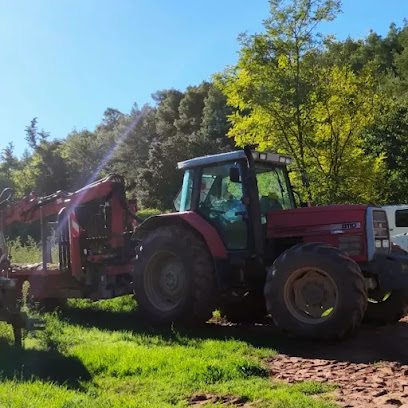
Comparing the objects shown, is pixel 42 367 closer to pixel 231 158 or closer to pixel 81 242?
pixel 81 242

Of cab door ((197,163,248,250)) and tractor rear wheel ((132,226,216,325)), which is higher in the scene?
cab door ((197,163,248,250))

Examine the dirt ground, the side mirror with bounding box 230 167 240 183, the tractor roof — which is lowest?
the dirt ground

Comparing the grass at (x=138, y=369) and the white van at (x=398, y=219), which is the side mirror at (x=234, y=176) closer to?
the grass at (x=138, y=369)

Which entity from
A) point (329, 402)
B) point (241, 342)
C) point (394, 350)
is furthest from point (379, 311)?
point (329, 402)

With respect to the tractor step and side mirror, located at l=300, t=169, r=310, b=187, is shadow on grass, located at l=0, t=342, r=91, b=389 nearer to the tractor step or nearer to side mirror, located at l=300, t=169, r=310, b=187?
the tractor step

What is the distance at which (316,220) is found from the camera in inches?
291

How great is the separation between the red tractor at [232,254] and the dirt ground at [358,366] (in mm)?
259

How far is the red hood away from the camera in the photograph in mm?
7184

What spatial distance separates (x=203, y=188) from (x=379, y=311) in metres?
3.17

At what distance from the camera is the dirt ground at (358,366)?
4.54 metres

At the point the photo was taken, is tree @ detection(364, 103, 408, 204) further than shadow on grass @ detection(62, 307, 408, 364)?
Yes

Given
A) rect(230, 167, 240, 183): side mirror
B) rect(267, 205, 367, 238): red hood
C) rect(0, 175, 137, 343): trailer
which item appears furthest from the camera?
rect(0, 175, 137, 343): trailer

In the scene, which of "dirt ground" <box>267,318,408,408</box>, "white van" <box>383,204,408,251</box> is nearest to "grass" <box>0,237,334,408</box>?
"dirt ground" <box>267,318,408,408</box>

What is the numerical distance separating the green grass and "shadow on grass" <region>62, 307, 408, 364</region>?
56 millimetres
